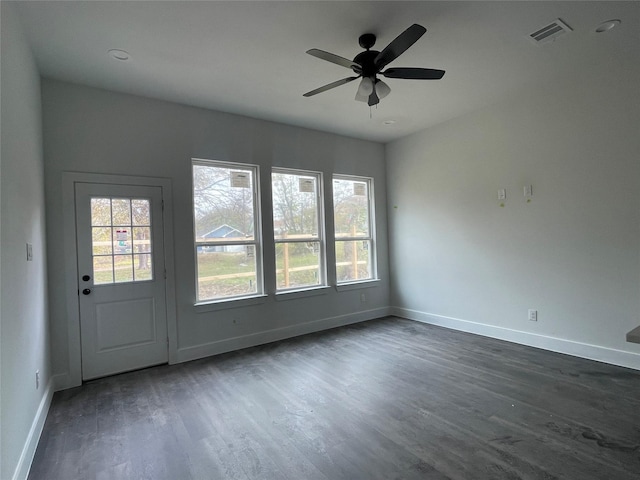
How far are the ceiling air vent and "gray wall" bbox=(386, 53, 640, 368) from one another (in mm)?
995

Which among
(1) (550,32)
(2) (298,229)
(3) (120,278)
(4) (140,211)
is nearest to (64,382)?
(3) (120,278)

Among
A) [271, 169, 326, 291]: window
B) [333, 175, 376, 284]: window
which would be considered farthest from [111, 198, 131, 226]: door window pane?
[333, 175, 376, 284]: window

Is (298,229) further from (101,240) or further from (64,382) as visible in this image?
(64,382)

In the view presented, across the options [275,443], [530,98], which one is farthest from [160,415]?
[530,98]

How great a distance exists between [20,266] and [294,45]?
8.27 feet

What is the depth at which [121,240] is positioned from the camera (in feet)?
11.6

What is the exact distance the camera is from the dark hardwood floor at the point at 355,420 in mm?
2000

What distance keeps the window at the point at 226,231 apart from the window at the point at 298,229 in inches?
12.9

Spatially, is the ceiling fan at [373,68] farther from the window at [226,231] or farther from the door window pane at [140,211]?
the door window pane at [140,211]

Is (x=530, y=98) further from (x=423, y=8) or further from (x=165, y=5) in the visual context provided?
(x=165, y=5)

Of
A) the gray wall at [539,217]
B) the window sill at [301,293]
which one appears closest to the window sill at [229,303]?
the window sill at [301,293]

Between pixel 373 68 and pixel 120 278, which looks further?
pixel 120 278

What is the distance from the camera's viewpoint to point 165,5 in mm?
2268

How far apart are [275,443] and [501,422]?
1.59 m
